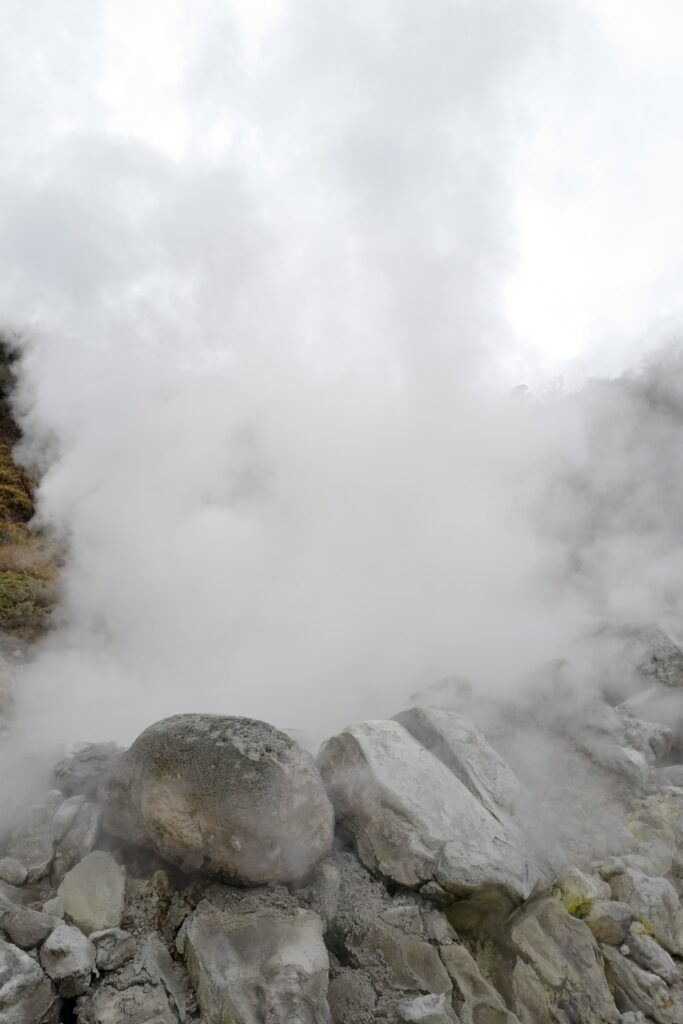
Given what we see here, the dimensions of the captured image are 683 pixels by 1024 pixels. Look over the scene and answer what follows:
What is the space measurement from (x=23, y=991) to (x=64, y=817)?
5.06 feet

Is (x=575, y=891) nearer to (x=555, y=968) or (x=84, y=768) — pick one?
(x=555, y=968)

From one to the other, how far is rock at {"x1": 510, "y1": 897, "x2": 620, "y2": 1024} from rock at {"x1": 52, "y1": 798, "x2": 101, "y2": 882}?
3.22 metres

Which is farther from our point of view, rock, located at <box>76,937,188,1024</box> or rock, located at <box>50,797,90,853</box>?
rock, located at <box>50,797,90,853</box>

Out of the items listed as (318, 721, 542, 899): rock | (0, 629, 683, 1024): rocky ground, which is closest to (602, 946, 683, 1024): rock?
(0, 629, 683, 1024): rocky ground

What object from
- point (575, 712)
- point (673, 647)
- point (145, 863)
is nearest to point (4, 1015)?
point (145, 863)

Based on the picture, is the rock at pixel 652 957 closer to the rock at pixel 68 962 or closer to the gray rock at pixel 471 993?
the gray rock at pixel 471 993

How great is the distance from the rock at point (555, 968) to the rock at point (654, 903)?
0.76 metres

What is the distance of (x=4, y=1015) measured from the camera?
10.4ft

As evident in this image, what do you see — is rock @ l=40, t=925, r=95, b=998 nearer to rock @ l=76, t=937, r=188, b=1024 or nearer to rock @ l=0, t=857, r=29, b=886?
rock @ l=76, t=937, r=188, b=1024

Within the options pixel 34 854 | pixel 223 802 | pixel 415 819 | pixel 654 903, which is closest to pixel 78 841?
pixel 34 854

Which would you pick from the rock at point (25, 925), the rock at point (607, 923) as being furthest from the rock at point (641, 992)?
the rock at point (25, 925)

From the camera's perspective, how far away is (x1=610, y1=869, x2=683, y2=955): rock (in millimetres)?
4902

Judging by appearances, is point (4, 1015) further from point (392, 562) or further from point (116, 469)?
point (116, 469)

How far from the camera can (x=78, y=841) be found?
455 centimetres
